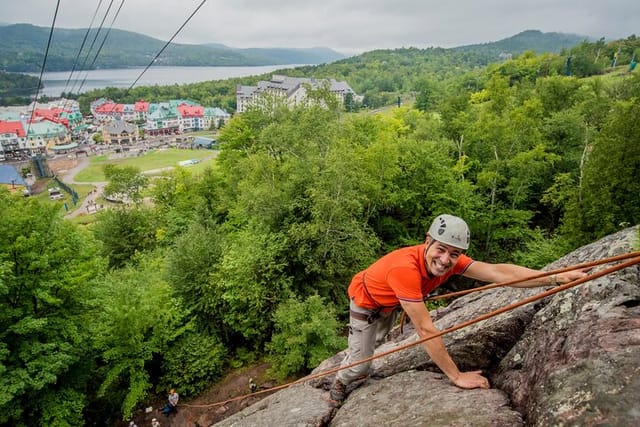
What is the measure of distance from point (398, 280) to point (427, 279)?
0.42 meters

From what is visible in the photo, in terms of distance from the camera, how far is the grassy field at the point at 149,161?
240 feet

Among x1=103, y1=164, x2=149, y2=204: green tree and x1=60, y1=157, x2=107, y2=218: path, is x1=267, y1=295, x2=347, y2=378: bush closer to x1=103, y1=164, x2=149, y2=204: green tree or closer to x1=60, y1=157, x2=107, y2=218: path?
x1=103, y1=164, x2=149, y2=204: green tree

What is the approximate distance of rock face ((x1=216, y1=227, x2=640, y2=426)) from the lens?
106 inches

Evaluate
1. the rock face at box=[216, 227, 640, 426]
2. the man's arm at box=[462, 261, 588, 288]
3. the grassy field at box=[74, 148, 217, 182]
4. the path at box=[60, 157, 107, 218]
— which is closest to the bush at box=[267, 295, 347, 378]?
the rock face at box=[216, 227, 640, 426]

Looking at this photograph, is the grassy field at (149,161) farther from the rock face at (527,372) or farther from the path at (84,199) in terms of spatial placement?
the rock face at (527,372)

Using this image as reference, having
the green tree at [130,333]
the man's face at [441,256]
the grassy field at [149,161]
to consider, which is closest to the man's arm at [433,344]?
the man's face at [441,256]

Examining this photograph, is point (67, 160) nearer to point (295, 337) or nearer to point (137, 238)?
point (137, 238)

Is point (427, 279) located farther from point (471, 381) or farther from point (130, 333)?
point (130, 333)

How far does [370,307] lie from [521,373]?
5.74 ft

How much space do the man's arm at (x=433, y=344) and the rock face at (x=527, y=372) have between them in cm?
11

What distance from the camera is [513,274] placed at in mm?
3945

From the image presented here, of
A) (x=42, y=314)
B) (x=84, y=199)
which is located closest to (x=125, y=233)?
(x=42, y=314)

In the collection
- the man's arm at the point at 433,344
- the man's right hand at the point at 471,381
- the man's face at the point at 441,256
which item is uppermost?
the man's face at the point at 441,256

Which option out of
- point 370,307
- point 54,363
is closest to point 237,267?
point 54,363
